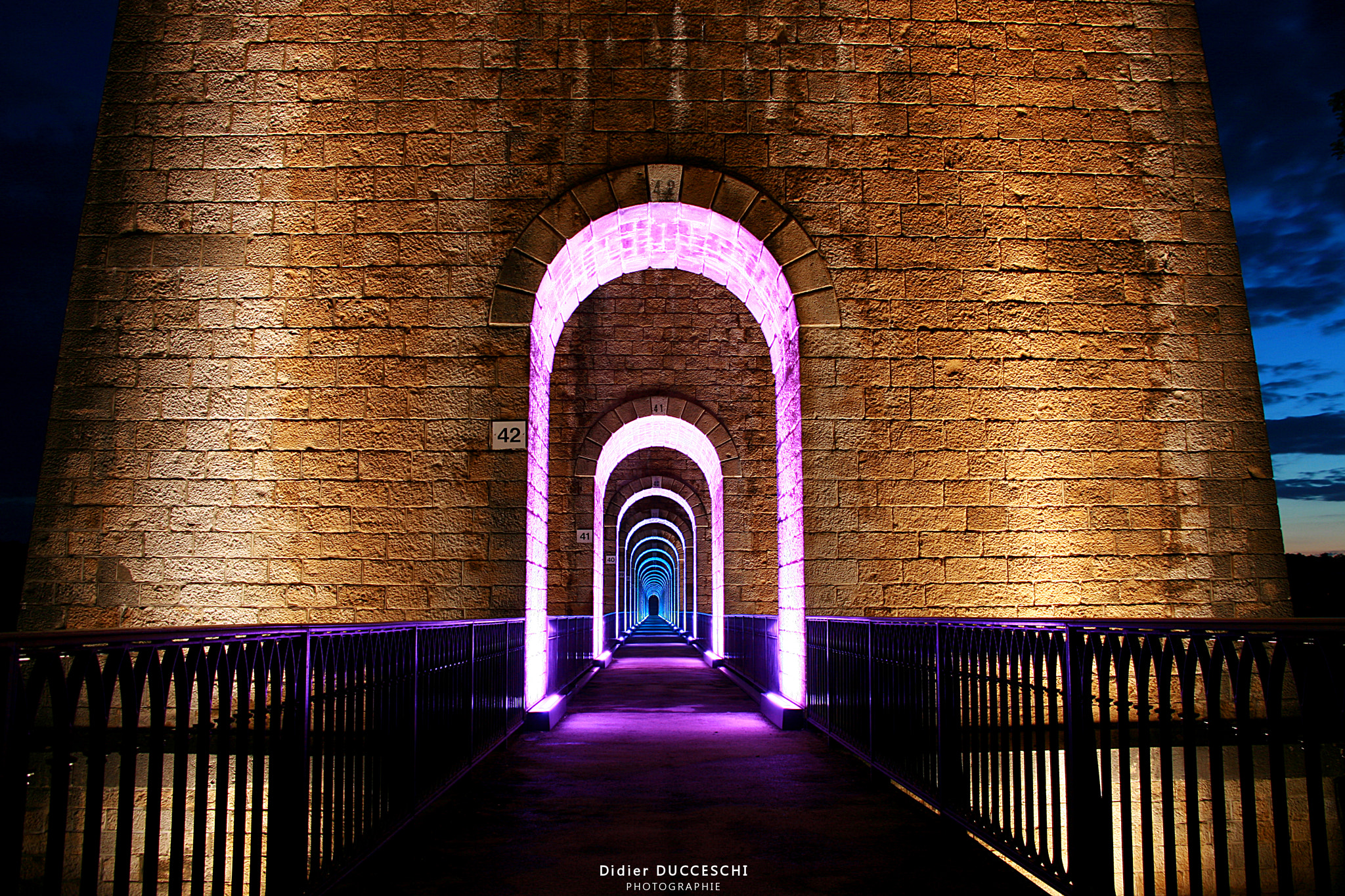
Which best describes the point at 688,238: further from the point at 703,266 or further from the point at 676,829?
the point at 676,829

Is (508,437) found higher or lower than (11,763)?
higher

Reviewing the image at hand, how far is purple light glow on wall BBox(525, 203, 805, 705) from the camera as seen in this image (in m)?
7.27

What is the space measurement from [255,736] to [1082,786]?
8.92ft

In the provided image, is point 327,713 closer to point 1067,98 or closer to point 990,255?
point 990,255

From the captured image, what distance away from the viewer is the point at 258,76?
737 centimetres

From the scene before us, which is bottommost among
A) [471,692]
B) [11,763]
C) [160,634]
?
[471,692]

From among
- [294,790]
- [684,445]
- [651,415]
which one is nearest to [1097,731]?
[294,790]

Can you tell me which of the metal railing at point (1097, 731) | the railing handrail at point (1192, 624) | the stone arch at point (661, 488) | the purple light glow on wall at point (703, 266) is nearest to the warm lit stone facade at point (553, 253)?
the purple light glow on wall at point (703, 266)

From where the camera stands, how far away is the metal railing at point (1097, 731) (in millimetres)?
2107

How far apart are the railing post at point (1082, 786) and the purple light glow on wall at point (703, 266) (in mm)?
4056

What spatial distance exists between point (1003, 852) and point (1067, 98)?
6587 millimetres

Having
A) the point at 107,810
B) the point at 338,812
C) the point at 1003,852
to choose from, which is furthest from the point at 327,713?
the point at 107,810

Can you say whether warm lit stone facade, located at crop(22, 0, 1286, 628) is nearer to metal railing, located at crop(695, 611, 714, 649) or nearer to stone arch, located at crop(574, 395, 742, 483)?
stone arch, located at crop(574, 395, 742, 483)

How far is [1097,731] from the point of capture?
6535mm
